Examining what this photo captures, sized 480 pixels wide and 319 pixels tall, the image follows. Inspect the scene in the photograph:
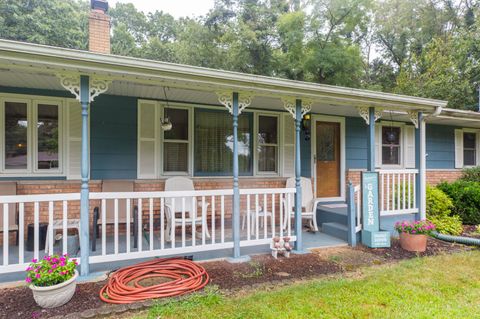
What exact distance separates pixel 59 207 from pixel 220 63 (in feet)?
33.8

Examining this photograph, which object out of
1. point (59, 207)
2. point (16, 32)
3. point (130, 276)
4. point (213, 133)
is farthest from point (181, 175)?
point (16, 32)

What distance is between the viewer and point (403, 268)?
3.66 metres

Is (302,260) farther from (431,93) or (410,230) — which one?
(431,93)

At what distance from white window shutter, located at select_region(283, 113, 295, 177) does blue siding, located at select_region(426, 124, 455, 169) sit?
4403 millimetres

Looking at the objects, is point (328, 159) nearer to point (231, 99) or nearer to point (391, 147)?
point (391, 147)

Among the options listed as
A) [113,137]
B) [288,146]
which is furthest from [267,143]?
[113,137]

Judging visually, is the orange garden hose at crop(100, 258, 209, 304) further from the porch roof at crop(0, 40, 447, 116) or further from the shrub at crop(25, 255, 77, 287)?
the porch roof at crop(0, 40, 447, 116)

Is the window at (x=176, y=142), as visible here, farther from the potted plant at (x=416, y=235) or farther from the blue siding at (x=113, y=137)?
the potted plant at (x=416, y=235)

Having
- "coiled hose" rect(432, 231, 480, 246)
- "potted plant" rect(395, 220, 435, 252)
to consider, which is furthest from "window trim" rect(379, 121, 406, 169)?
"potted plant" rect(395, 220, 435, 252)

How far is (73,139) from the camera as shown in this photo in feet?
15.1

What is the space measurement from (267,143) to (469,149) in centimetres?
696

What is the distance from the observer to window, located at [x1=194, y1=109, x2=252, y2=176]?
18.0 ft

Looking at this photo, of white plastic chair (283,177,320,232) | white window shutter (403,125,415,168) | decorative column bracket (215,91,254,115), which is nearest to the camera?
decorative column bracket (215,91,254,115)

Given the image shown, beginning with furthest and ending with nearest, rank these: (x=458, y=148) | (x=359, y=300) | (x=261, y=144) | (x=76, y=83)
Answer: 1. (x=458, y=148)
2. (x=261, y=144)
3. (x=76, y=83)
4. (x=359, y=300)
